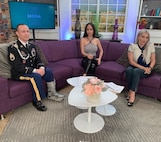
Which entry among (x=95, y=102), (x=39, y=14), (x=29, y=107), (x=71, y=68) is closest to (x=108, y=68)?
(x=71, y=68)

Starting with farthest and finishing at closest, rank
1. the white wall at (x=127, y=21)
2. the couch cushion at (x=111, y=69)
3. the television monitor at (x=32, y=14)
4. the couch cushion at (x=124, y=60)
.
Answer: the white wall at (x=127, y=21)
the television monitor at (x=32, y=14)
the couch cushion at (x=124, y=60)
the couch cushion at (x=111, y=69)

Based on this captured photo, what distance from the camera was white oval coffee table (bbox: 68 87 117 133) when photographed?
1.74 m

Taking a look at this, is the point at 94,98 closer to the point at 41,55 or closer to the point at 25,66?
the point at 25,66

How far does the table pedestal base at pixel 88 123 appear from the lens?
1.83 metres

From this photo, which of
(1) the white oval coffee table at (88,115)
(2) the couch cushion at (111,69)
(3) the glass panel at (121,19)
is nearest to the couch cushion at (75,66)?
(2) the couch cushion at (111,69)

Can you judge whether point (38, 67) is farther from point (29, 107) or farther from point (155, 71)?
point (155, 71)

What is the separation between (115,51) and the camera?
327 centimetres

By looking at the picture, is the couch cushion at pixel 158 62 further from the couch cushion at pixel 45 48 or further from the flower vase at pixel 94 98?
the couch cushion at pixel 45 48

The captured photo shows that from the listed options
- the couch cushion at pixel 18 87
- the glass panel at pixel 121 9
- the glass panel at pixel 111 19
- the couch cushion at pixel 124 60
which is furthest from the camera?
the glass panel at pixel 111 19

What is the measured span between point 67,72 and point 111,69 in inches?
30.1

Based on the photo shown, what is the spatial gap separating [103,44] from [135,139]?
2.11m

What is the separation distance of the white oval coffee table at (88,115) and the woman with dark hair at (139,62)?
629mm

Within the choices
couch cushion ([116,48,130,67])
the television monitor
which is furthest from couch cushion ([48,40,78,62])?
the television monitor

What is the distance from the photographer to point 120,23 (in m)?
4.73
